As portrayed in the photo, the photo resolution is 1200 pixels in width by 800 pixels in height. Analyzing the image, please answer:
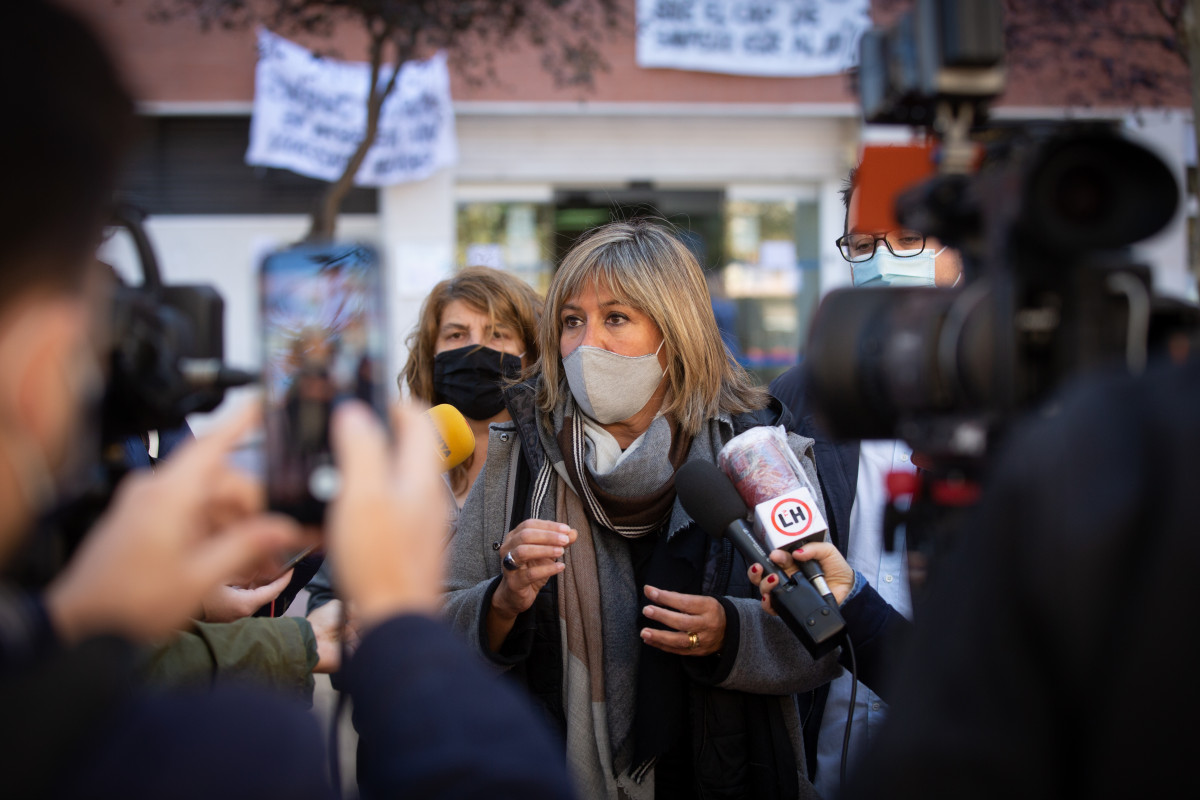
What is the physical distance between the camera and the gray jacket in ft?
6.48

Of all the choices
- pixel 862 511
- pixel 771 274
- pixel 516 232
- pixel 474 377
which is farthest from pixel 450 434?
pixel 771 274

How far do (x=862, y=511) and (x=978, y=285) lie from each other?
1.41 m

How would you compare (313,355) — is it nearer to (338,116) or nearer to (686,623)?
(686,623)

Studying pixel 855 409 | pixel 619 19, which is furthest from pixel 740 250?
pixel 855 409

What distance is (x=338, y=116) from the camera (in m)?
8.05

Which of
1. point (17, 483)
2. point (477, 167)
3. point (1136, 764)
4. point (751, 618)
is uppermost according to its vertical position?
point (477, 167)

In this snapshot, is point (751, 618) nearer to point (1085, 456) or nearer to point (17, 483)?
point (1085, 456)

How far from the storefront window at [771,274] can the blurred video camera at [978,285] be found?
8.12 m

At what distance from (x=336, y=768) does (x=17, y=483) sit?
46 cm

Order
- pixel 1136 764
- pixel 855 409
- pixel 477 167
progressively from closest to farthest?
1. pixel 1136 764
2. pixel 855 409
3. pixel 477 167

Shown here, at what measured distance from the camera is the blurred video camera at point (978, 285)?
90 centimetres

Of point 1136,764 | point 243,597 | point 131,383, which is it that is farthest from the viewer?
point 243,597

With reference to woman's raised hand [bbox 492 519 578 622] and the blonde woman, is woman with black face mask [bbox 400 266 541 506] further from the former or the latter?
woman's raised hand [bbox 492 519 578 622]

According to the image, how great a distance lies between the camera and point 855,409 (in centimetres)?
115
